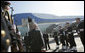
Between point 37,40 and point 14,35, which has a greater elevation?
point 14,35

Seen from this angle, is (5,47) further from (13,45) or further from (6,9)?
(6,9)

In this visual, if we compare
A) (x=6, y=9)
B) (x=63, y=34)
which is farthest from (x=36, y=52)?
(x=63, y=34)

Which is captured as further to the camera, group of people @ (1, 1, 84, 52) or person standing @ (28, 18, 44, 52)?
person standing @ (28, 18, 44, 52)

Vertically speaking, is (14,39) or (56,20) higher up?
(14,39)

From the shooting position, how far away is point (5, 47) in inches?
124

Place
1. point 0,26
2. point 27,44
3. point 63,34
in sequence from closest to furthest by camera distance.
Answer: point 0,26 < point 27,44 < point 63,34

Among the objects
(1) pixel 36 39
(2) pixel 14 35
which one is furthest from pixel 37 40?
(2) pixel 14 35

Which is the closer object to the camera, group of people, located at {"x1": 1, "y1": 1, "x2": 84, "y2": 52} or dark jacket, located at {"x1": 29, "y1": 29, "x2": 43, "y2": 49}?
group of people, located at {"x1": 1, "y1": 1, "x2": 84, "y2": 52}

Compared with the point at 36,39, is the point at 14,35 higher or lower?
higher

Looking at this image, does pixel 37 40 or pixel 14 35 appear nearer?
pixel 14 35

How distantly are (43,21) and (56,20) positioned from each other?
2.73m

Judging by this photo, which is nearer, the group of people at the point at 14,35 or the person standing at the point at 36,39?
the group of people at the point at 14,35

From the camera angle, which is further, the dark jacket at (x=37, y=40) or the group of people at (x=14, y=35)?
the dark jacket at (x=37, y=40)

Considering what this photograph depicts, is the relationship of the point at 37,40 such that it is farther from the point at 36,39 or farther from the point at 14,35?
the point at 14,35
